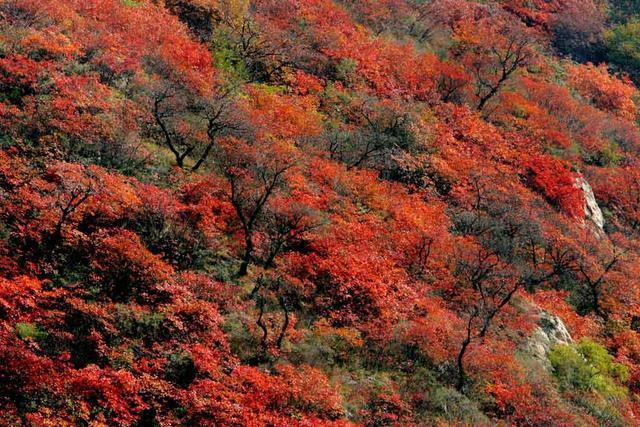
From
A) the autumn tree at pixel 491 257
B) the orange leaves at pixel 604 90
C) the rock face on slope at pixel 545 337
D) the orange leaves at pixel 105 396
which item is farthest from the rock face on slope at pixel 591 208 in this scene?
the orange leaves at pixel 105 396

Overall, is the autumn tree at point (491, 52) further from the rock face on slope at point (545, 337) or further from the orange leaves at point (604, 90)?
the rock face on slope at point (545, 337)

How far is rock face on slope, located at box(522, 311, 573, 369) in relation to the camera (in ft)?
95.2

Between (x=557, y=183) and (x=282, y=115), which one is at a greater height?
(x=557, y=183)

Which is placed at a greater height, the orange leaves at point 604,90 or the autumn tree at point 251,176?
the orange leaves at point 604,90

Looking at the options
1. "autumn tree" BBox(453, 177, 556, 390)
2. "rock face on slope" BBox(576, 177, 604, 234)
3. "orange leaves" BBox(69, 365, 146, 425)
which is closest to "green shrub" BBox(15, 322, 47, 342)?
"orange leaves" BBox(69, 365, 146, 425)

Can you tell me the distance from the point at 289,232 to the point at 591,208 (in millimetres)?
27156

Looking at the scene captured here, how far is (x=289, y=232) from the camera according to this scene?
96.2 ft

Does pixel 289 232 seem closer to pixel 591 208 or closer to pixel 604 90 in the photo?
pixel 591 208

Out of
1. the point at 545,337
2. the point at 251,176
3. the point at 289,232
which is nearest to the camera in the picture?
the point at 289,232

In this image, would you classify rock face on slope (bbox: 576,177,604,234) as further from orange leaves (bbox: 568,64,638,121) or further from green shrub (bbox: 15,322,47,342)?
green shrub (bbox: 15,322,47,342)

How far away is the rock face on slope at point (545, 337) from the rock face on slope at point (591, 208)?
14.8 m

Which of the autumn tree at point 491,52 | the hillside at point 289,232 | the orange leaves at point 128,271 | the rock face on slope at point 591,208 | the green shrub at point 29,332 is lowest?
the green shrub at point 29,332

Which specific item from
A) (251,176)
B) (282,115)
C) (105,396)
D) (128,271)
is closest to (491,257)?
(251,176)

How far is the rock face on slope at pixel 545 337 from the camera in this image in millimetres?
29031
